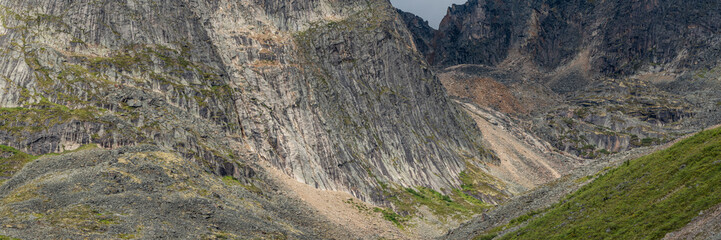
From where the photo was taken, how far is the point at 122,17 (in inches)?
4473

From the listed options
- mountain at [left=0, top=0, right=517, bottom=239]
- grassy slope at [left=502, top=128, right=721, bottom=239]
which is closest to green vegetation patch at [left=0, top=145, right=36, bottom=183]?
mountain at [left=0, top=0, right=517, bottom=239]

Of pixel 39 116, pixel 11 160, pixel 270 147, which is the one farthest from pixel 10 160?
pixel 270 147

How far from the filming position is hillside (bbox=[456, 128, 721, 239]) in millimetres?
34500

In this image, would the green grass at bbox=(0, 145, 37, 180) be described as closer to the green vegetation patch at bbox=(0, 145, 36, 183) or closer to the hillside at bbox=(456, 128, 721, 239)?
the green vegetation patch at bbox=(0, 145, 36, 183)

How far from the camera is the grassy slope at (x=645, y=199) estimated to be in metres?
35.8

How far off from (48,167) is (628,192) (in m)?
65.5

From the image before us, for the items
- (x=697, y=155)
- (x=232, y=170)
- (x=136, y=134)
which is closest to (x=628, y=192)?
(x=697, y=155)

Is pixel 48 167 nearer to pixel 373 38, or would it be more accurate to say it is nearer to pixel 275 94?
pixel 275 94

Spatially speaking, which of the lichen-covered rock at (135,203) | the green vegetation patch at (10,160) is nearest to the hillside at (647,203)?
the lichen-covered rock at (135,203)

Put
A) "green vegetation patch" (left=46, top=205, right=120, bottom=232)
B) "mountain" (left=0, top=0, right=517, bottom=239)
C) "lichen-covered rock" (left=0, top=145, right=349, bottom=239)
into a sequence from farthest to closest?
1. "mountain" (left=0, top=0, right=517, bottom=239)
2. "lichen-covered rock" (left=0, top=145, right=349, bottom=239)
3. "green vegetation patch" (left=46, top=205, right=120, bottom=232)

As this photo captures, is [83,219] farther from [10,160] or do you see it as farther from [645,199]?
[645,199]

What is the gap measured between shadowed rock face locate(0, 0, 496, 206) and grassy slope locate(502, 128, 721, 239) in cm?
5641

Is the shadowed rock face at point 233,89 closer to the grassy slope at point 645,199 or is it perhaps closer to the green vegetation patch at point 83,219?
the green vegetation patch at point 83,219

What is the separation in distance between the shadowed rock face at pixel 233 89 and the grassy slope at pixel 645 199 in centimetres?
5641
